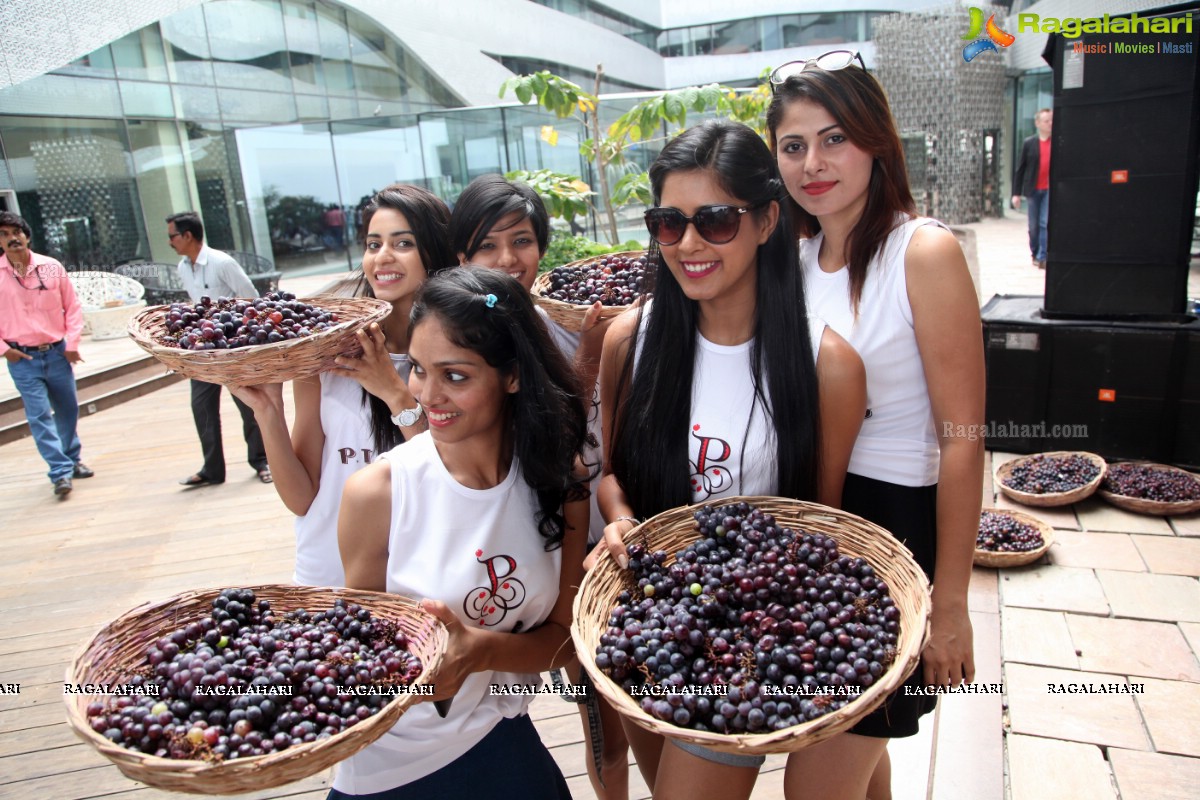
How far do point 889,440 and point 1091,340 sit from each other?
3529 millimetres

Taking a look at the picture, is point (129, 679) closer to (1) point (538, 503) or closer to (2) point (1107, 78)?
(1) point (538, 503)

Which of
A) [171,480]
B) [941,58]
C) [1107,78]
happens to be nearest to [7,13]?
[171,480]

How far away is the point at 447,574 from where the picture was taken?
60.2 inches

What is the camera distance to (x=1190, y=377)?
417cm

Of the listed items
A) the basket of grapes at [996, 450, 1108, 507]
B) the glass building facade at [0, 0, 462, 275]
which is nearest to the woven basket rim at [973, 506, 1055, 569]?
the basket of grapes at [996, 450, 1108, 507]

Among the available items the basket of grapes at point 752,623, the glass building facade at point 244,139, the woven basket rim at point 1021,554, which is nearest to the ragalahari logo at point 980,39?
the glass building facade at point 244,139

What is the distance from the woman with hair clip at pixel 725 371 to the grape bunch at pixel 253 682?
458 mm

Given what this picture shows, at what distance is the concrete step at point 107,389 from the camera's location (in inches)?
292

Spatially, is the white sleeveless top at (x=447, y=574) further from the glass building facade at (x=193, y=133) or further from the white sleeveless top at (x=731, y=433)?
the glass building facade at (x=193, y=133)

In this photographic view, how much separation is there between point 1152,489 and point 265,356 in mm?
4160

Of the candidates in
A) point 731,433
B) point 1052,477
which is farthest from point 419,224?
point 1052,477

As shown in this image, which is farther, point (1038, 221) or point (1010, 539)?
point (1038, 221)

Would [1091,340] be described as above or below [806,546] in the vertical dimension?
below

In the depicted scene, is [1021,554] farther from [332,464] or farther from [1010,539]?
[332,464]
